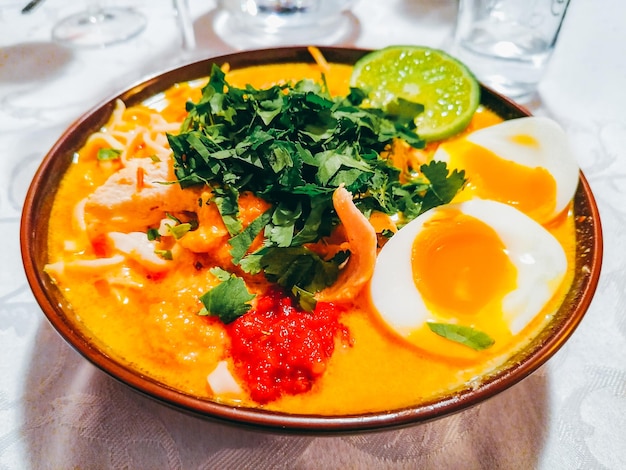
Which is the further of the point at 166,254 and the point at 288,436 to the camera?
the point at 166,254

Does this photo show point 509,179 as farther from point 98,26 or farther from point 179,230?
point 98,26

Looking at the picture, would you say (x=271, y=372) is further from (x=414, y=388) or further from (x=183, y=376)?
(x=414, y=388)

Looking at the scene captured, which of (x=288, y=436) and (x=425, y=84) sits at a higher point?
(x=425, y=84)

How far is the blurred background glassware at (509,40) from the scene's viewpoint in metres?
2.28

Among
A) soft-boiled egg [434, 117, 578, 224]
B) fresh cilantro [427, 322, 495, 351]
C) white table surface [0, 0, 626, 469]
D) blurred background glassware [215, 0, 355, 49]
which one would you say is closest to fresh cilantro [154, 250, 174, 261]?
white table surface [0, 0, 626, 469]

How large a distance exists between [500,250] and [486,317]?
0.61 ft

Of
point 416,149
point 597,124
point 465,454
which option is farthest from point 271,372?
point 597,124

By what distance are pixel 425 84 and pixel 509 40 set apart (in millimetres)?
876

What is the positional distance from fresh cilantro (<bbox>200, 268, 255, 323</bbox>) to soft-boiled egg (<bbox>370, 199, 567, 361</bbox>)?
0.30 metres

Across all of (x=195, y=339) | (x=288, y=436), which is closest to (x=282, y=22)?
(x=195, y=339)

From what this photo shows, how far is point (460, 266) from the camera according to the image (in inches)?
50.3

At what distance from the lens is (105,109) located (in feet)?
5.36

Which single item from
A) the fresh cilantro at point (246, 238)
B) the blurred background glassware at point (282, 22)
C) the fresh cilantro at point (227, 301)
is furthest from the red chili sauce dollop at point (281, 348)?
the blurred background glassware at point (282, 22)

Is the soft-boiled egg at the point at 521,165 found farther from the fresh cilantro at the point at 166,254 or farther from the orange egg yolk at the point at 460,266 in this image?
the fresh cilantro at the point at 166,254
